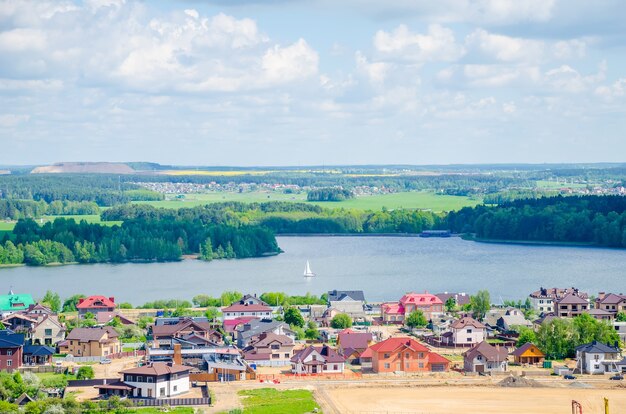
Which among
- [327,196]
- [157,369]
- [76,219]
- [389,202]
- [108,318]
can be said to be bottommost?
[76,219]

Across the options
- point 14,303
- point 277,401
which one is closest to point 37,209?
point 14,303

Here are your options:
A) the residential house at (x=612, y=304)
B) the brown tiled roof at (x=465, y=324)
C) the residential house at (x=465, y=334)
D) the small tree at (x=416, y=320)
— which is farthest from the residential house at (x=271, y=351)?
the residential house at (x=612, y=304)

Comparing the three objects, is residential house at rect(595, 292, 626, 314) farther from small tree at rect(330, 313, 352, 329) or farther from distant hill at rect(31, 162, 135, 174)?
distant hill at rect(31, 162, 135, 174)

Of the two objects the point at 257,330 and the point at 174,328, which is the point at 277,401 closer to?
the point at 257,330

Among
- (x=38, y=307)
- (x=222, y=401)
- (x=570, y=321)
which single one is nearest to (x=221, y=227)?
(x=38, y=307)

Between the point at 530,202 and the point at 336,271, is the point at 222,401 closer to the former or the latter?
the point at 336,271

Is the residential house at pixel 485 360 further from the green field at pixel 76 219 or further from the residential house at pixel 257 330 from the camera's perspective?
the green field at pixel 76 219
